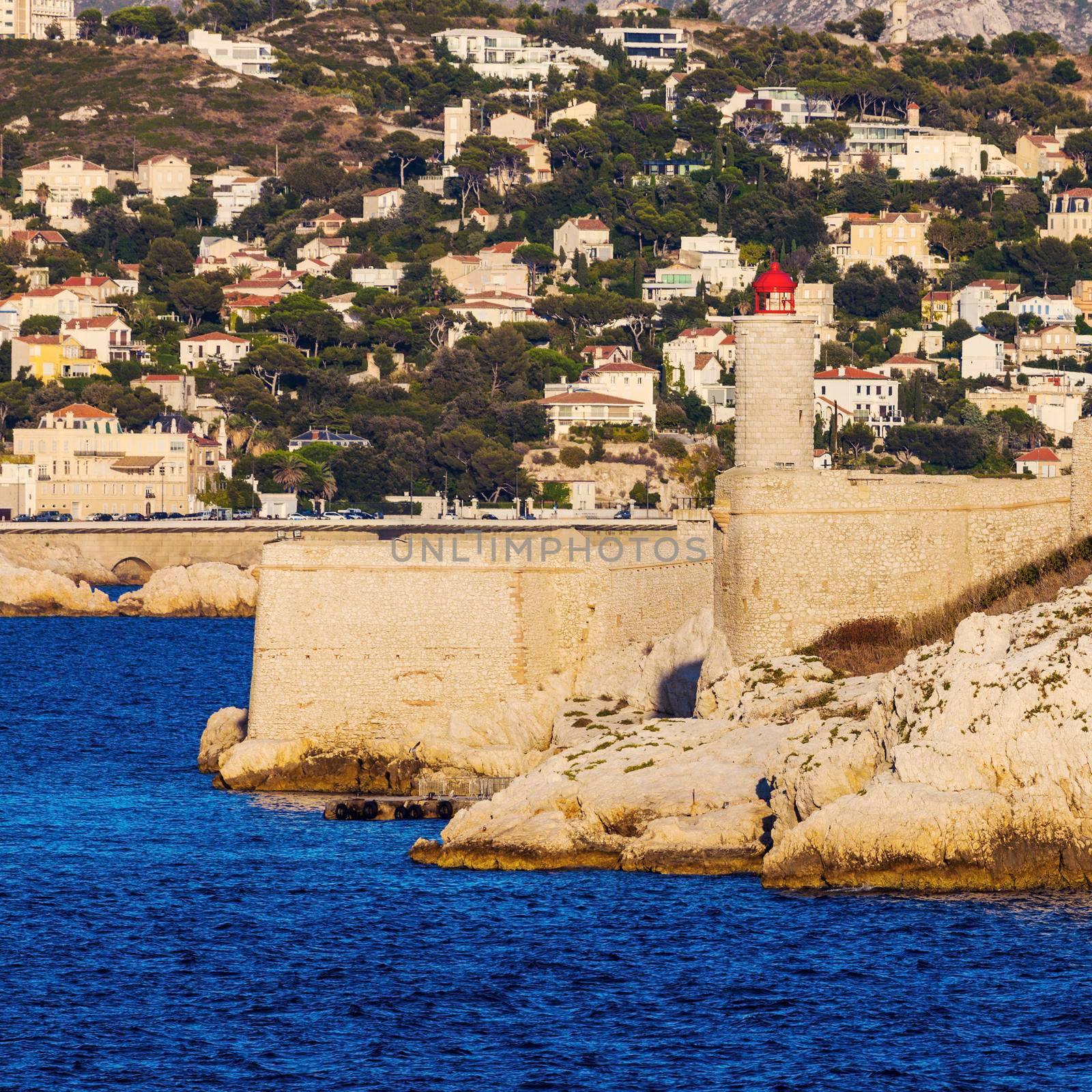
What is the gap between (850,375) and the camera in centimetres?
9888

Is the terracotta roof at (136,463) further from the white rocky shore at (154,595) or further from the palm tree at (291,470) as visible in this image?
the white rocky shore at (154,595)

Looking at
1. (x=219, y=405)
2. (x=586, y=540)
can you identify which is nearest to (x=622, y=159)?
(x=219, y=405)

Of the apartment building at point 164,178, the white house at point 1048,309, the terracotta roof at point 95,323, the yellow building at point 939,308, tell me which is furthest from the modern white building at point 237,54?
the white house at point 1048,309

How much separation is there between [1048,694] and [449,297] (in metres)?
97.8

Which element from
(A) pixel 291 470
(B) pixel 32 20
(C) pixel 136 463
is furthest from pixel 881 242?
(B) pixel 32 20

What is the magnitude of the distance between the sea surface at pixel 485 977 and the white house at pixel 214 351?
80.7m

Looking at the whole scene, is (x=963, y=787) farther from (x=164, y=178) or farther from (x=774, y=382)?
(x=164, y=178)

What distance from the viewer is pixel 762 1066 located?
792 inches

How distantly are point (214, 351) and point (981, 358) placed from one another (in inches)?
1412

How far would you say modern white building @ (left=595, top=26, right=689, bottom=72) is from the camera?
16950 cm

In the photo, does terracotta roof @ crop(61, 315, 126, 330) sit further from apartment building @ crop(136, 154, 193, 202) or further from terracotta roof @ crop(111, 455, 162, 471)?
apartment building @ crop(136, 154, 193, 202)

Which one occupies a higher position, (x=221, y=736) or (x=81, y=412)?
(x=81, y=412)

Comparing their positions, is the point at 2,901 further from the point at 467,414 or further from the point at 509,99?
the point at 509,99

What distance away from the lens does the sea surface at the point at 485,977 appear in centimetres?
2023
